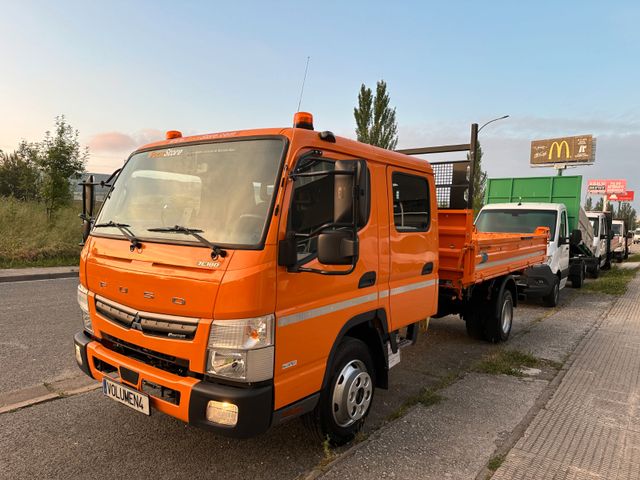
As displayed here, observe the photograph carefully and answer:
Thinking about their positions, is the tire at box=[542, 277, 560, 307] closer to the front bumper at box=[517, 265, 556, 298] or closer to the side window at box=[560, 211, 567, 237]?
the front bumper at box=[517, 265, 556, 298]

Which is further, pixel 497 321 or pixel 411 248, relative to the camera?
pixel 497 321

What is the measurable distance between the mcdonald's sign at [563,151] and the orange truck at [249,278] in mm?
39643

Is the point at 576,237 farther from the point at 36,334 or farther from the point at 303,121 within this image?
the point at 36,334

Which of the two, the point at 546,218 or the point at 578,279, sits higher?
the point at 546,218

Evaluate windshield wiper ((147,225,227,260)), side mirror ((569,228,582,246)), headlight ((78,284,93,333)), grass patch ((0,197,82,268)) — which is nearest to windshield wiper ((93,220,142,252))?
windshield wiper ((147,225,227,260))

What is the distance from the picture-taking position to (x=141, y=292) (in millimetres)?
2691

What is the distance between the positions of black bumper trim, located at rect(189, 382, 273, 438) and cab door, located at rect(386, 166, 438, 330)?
1487 millimetres

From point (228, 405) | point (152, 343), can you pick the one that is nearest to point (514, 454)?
point (228, 405)

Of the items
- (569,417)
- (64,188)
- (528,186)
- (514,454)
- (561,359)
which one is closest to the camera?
(514,454)

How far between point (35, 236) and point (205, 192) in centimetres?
1302

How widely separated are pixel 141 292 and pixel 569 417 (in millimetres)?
3671

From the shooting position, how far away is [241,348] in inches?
94.2

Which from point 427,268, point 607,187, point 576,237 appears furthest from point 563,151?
point 427,268

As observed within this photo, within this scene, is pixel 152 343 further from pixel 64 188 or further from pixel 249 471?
pixel 64 188
